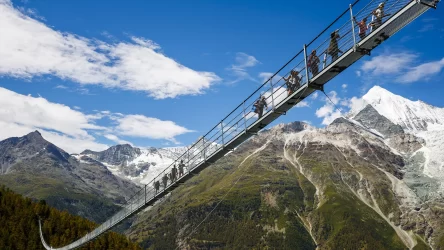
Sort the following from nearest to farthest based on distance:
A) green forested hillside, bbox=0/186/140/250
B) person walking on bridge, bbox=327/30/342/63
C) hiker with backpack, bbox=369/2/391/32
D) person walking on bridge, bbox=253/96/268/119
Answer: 1. hiker with backpack, bbox=369/2/391/32
2. person walking on bridge, bbox=327/30/342/63
3. person walking on bridge, bbox=253/96/268/119
4. green forested hillside, bbox=0/186/140/250

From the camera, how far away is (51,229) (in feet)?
564

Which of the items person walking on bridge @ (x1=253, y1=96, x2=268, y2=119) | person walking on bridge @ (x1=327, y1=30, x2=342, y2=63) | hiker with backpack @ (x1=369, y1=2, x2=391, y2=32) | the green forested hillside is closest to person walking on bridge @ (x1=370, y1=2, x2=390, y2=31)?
hiker with backpack @ (x1=369, y1=2, x2=391, y2=32)

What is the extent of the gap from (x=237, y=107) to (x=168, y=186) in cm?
1289

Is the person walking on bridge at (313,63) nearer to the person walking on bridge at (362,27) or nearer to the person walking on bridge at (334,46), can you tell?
the person walking on bridge at (334,46)

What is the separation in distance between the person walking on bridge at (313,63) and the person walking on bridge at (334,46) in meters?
1.20

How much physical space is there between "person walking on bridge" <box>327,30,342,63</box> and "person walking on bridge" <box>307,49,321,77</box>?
1.20 meters

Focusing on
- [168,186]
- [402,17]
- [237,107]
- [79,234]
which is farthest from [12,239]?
[402,17]

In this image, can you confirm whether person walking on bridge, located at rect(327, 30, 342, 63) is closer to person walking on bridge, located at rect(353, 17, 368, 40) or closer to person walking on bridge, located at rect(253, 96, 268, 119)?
person walking on bridge, located at rect(353, 17, 368, 40)

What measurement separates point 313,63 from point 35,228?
16964 centimetres

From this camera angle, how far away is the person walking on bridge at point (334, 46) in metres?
28.0

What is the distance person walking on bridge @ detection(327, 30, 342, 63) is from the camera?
27953mm

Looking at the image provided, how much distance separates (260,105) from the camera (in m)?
34.5

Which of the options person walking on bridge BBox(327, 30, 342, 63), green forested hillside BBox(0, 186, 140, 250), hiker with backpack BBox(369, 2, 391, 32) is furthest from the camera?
green forested hillside BBox(0, 186, 140, 250)

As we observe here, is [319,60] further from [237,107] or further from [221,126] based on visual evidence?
[221,126]
